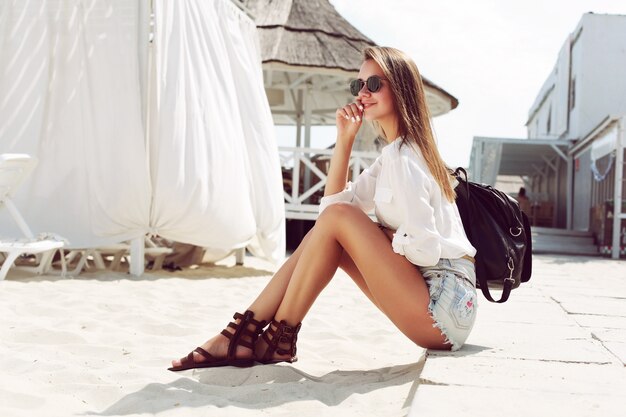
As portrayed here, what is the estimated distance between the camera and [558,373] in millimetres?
2238

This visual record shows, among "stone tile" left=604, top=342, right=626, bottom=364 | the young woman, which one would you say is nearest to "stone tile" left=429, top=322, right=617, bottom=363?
"stone tile" left=604, top=342, right=626, bottom=364

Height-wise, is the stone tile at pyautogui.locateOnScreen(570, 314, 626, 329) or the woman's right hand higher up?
the woman's right hand

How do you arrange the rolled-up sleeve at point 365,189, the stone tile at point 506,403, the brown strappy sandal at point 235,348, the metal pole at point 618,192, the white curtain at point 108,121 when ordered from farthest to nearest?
1. the metal pole at point 618,192
2. the white curtain at point 108,121
3. the rolled-up sleeve at point 365,189
4. the brown strappy sandal at point 235,348
5. the stone tile at point 506,403

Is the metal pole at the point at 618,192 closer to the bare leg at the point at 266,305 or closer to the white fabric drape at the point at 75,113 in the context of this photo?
the white fabric drape at the point at 75,113

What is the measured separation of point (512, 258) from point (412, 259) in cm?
46

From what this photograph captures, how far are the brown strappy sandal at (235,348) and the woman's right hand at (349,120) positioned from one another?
837 mm

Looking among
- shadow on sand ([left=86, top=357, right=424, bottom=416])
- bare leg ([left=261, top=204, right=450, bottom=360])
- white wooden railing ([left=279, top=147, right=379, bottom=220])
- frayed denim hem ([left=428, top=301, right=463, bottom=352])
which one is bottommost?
white wooden railing ([left=279, top=147, right=379, bottom=220])

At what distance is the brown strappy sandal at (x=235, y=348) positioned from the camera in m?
2.74

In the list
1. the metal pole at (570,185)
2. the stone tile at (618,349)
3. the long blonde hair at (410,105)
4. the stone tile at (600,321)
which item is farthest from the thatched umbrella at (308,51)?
the stone tile at (618,349)

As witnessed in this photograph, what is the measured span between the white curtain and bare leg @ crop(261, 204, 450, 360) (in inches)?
145

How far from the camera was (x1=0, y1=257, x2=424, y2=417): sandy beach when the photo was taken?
7.55 ft

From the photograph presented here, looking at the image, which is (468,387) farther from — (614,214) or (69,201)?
(614,214)

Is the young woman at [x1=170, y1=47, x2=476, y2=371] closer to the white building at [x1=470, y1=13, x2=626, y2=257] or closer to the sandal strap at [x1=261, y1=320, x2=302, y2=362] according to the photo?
the sandal strap at [x1=261, y1=320, x2=302, y2=362]

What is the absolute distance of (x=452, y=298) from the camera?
253cm
